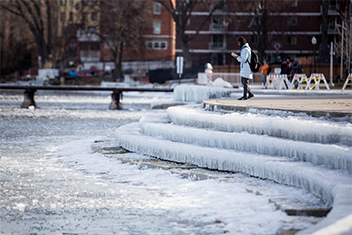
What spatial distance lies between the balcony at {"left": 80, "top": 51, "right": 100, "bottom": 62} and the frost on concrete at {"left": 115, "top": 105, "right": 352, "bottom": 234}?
6189 cm

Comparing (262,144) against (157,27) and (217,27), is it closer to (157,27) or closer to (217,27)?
(217,27)

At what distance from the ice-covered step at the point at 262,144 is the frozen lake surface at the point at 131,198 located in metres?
0.57

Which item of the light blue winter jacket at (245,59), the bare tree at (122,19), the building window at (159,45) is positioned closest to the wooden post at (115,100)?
the light blue winter jacket at (245,59)

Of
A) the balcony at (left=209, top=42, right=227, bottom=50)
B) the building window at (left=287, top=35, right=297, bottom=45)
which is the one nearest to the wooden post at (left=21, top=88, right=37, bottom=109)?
the balcony at (left=209, top=42, right=227, bottom=50)

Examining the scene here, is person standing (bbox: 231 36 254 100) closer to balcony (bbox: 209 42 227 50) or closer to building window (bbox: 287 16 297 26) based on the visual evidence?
balcony (bbox: 209 42 227 50)

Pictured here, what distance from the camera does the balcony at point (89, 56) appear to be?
70.1m

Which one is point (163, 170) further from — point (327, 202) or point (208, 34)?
point (208, 34)

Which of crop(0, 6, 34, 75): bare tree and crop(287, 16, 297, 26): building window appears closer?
crop(287, 16, 297, 26): building window

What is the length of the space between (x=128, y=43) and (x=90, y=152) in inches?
2149

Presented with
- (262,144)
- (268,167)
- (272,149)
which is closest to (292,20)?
(262,144)

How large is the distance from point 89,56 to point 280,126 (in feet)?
214

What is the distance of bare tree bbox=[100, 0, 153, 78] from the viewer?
5562cm

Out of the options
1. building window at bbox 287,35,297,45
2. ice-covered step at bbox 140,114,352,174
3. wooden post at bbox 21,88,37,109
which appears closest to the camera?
ice-covered step at bbox 140,114,352,174

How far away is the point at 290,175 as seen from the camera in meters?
5.80
